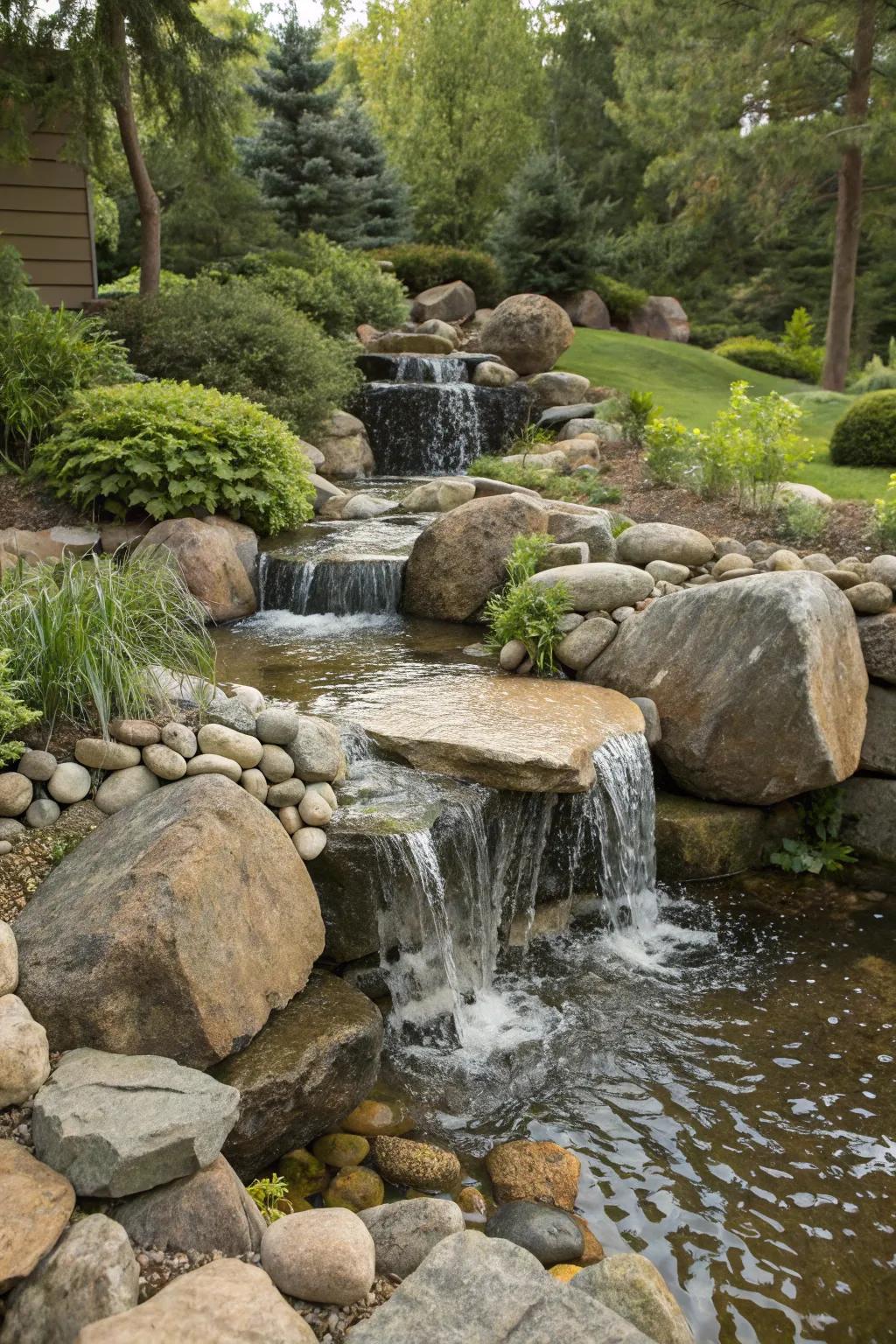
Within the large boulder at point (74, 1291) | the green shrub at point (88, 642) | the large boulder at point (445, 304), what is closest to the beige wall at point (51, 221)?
the large boulder at point (445, 304)

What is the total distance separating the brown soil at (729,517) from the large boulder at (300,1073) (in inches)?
231

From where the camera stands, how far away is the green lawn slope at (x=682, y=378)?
50.8 ft

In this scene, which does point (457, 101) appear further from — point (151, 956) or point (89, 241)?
point (151, 956)

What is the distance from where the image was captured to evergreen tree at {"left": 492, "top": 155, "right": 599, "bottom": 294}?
2016 cm

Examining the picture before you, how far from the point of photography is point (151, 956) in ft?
12.0

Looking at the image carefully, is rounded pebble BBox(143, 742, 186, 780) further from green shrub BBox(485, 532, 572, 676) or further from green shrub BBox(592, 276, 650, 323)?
green shrub BBox(592, 276, 650, 323)

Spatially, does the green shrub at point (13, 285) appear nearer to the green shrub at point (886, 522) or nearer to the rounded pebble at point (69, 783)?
the rounded pebble at point (69, 783)

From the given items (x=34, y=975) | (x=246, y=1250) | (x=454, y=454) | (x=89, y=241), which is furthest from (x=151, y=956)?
(x=89, y=241)

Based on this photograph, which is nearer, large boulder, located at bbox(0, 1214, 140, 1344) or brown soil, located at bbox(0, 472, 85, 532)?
large boulder, located at bbox(0, 1214, 140, 1344)

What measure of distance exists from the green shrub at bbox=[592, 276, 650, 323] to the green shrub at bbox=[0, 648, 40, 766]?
20.3 m

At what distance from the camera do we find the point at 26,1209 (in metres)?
2.93

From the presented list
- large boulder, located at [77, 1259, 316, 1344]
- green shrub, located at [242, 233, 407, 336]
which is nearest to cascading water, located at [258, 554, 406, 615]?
large boulder, located at [77, 1259, 316, 1344]

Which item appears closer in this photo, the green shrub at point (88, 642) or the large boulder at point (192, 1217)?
the large boulder at point (192, 1217)

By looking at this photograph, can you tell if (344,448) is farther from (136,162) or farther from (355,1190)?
(355,1190)
